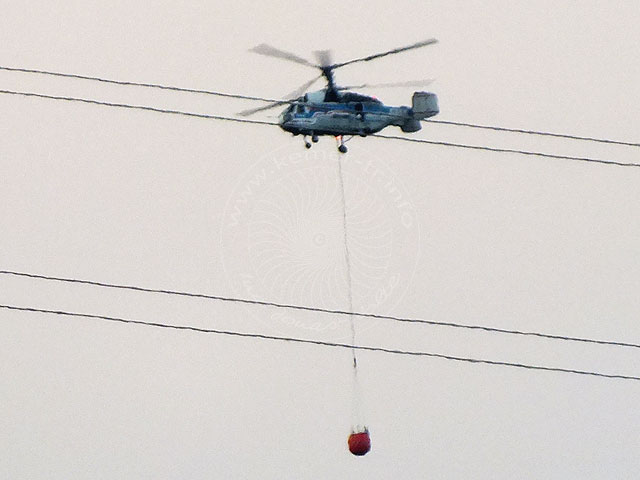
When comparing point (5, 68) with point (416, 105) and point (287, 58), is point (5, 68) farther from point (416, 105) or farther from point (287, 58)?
point (416, 105)

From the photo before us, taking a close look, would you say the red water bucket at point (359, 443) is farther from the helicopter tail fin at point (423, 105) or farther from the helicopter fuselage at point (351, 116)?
the helicopter tail fin at point (423, 105)

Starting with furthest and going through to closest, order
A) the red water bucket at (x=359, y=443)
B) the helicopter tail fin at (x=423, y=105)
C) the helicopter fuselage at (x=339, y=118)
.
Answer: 1. the helicopter tail fin at (x=423, y=105)
2. the helicopter fuselage at (x=339, y=118)
3. the red water bucket at (x=359, y=443)

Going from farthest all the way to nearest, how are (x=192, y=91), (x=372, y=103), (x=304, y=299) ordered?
1. (x=304, y=299)
2. (x=372, y=103)
3. (x=192, y=91)

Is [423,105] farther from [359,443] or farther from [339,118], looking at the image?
[359,443]

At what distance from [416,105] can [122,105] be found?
13.2 meters

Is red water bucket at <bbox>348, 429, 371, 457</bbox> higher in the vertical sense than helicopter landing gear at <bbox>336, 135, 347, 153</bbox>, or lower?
lower

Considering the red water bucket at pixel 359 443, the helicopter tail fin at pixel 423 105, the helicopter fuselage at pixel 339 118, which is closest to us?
the red water bucket at pixel 359 443

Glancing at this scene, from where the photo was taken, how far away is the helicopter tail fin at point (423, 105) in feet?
141

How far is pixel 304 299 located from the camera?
75000 mm

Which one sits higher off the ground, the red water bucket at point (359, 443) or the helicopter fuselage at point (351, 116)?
the helicopter fuselage at point (351, 116)

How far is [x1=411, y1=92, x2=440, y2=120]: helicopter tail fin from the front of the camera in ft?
141

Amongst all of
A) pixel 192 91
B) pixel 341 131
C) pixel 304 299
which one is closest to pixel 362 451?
pixel 341 131

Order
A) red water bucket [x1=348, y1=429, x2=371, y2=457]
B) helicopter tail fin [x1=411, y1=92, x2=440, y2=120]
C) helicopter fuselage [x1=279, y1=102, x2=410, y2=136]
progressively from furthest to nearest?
helicopter tail fin [x1=411, y1=92, x2=440, y2=120] < helicopter fuselage [x1=279, y1=102, x2=410, y2=136] < red water bucket [x1=348, y1=429, x2=371, y2=457]

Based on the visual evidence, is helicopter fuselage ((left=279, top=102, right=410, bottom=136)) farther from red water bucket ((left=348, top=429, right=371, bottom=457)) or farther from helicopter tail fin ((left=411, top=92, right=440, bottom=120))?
red water bucket ((left=348, top=429, right=371, bottom=457))
